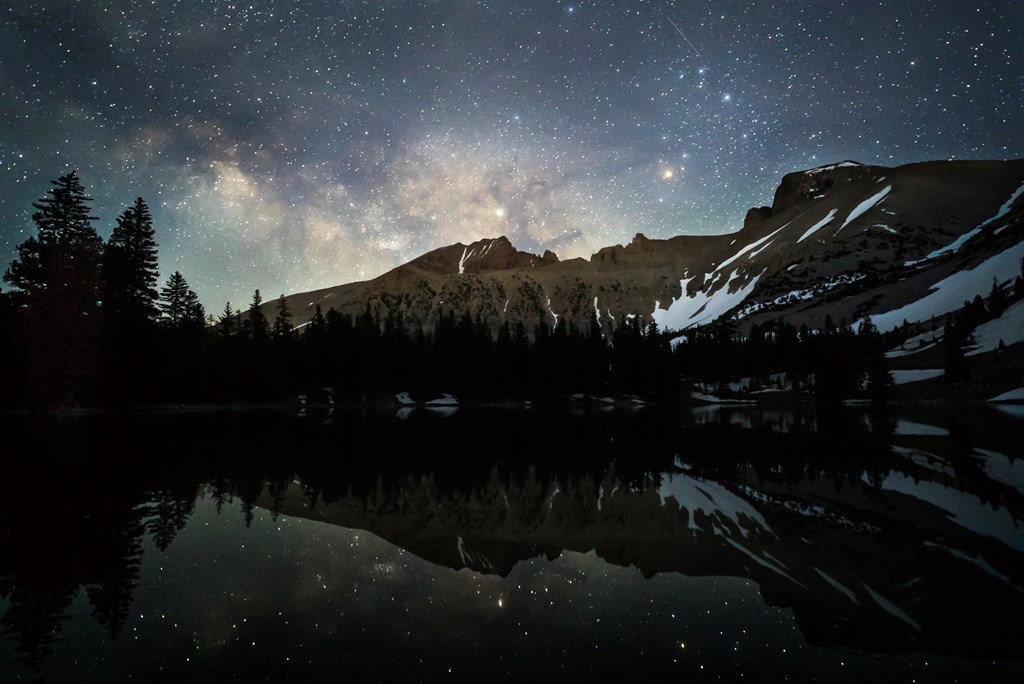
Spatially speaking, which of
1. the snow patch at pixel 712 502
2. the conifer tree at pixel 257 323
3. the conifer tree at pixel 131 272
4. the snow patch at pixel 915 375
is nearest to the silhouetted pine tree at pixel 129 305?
the conifer tree at pixel 131 272

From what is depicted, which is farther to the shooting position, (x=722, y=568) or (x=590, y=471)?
(x=590, y=471)

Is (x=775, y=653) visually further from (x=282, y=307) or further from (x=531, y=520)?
(x=282, y=307)

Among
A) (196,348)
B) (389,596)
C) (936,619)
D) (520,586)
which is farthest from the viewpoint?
(196,348)

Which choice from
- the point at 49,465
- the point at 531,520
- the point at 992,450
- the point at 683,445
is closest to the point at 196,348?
the point at 49,465

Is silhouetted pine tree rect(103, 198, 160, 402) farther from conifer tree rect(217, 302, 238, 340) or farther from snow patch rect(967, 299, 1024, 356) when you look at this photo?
snow patch rect(967, 299, 1024, 356)

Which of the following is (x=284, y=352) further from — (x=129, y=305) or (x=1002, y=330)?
(x=1002, y=330)

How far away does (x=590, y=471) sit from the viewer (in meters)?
19.5

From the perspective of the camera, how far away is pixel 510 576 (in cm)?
891

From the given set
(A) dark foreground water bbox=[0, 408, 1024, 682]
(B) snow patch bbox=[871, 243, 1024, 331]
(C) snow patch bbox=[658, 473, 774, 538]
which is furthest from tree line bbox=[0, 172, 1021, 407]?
(C) snow patch bbox=[658, 473, 774, 538]

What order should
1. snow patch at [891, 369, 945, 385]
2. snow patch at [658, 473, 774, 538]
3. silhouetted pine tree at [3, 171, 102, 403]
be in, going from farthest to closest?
1. snow patch at [891, 369, 945, 385]
2. silhouetted pine tree at [3, 171, 102, 403]
3. snow patch at [658, 473, 774, 538]

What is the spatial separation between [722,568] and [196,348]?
88526 millimetres

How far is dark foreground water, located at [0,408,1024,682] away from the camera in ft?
19.3

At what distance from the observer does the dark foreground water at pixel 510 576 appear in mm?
5897

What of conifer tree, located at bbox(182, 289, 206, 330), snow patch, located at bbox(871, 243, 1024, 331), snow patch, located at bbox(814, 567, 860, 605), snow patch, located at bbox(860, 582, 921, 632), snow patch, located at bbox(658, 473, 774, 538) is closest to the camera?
snow patch, located at bbox(860, 582, 921, 632)
